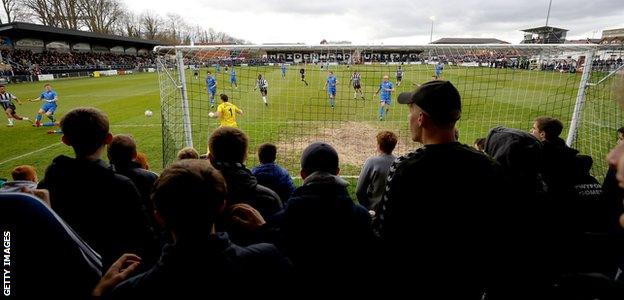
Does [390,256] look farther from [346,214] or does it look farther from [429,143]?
[429,143]

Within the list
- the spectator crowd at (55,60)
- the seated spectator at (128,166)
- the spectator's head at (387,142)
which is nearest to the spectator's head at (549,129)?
the spectator's head at (387,142)

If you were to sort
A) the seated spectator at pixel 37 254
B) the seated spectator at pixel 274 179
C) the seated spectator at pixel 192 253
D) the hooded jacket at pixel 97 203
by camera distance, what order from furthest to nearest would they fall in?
the seated spectator at pixel 274 179 → the hooded jacket at pixel 97 203 → the seated spectator at pixel 37 254 → the seated spectator at pixel 192 253

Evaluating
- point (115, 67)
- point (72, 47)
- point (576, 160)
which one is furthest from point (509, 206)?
point (72, 47)

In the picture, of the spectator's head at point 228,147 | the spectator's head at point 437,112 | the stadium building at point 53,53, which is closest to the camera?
the spectator's head at point 437,112

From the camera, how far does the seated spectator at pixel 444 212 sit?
1.79 meters

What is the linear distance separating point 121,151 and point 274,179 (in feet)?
5.06

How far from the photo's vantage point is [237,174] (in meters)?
2.49

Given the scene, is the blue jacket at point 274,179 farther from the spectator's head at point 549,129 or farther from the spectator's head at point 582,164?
the spectator's head at point 582,164

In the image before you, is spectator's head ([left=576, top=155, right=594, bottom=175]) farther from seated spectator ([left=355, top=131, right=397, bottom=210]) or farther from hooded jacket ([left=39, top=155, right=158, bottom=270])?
hooded jacket ([left=39, top=155, right=158, bottom=270])

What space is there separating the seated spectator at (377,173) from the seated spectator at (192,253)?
2929 millimetres

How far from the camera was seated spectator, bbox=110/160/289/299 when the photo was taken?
1.31 m

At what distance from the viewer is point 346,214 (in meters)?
2.09

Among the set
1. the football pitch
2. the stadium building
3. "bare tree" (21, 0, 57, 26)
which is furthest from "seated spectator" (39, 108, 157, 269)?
"bare tree" (21, 0, 57, 26)

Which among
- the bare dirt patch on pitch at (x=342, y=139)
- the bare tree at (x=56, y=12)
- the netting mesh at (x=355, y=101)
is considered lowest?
the bare dirt patch on pitch at (x=342, y=139)
